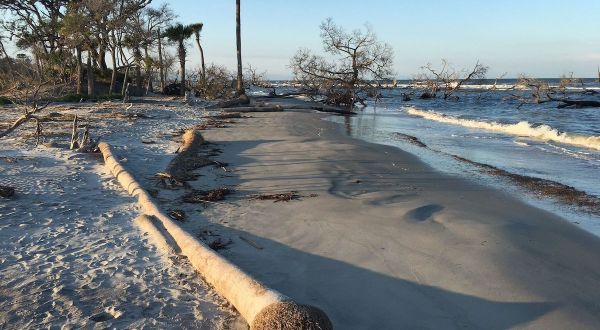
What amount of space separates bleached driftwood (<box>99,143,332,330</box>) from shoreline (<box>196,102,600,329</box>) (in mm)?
409

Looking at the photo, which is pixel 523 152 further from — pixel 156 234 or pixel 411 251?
pixel 156 234

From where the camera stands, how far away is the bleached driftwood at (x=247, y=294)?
290 centimetres

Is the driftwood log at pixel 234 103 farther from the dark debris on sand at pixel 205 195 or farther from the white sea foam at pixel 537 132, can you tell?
the dark debris on sand at pixel 205 195

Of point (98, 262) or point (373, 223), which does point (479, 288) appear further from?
point (98, 262)

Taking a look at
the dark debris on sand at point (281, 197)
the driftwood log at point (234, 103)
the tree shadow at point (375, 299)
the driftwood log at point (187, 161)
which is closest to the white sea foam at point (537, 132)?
the driftwood log at point (234, 103)

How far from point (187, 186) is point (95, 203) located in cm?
147

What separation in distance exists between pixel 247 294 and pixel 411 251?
74.8 inches

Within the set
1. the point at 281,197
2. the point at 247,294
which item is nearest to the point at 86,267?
the point at 247,294

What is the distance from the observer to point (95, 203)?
5871 millimetres

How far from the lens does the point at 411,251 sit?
4.57 m

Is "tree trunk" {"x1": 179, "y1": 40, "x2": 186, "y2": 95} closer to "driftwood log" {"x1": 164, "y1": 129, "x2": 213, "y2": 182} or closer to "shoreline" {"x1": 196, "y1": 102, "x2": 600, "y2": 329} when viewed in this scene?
"driftwood log" {"x1": 164, "y1": 129, "x2": 213, "y2": 182}

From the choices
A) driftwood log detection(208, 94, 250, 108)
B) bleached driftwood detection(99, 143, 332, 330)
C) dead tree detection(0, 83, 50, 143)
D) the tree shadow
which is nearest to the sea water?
the tree shadow

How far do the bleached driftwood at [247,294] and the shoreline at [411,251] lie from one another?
409mm

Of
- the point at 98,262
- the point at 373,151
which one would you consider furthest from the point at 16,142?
the point at 373,151
